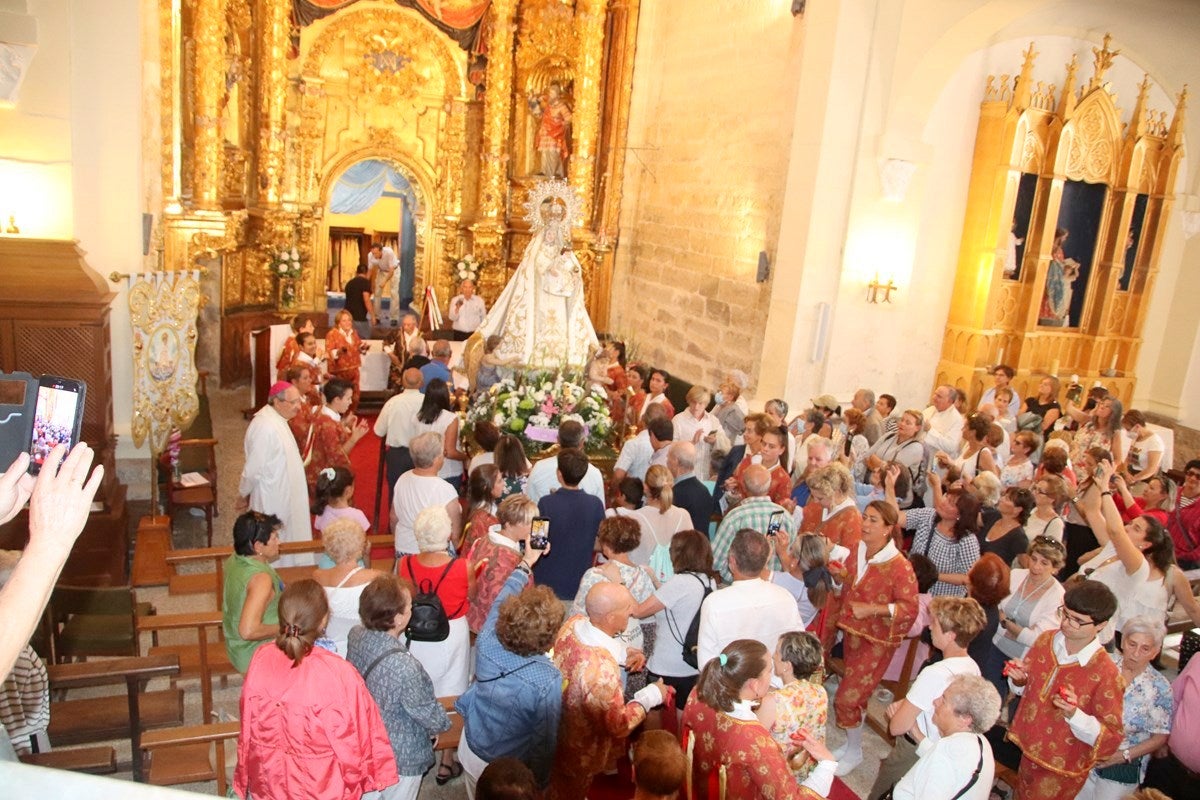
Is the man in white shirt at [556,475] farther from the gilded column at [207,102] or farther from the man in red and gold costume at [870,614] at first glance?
the gilded column at [207,102]

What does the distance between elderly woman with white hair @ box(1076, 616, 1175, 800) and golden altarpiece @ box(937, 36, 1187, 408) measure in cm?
720

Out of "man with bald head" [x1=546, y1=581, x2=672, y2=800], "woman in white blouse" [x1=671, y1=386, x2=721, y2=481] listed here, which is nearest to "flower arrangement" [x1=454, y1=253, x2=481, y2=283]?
"woman in white blouse" [x1=671, y1=386, x2=721, y2=481]

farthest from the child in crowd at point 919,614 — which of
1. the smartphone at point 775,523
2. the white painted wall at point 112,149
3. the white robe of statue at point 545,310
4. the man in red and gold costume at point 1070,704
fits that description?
the white painted wall at point 112,149

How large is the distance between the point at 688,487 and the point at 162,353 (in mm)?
4342

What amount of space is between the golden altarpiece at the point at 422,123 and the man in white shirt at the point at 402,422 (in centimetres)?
618

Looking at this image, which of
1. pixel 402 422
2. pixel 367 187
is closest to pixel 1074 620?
pixel 402 422

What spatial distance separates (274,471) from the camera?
6.17 metres

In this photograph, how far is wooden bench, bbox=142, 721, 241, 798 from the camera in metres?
3.72

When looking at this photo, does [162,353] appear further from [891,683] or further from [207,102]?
[891,683]

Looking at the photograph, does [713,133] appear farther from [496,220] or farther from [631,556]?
[631,556]

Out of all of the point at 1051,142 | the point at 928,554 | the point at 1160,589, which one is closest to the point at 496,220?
the point at 1051,142

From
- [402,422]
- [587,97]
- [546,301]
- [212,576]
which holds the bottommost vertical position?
[212,576]

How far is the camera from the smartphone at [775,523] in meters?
5.34

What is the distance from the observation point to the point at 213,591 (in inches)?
216
